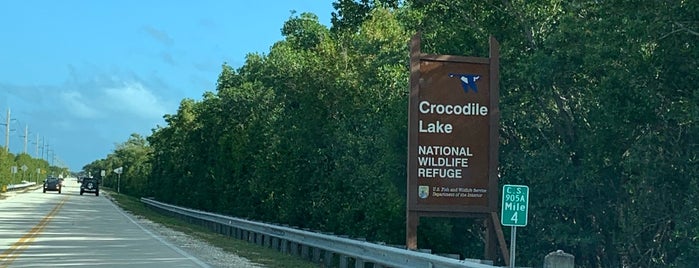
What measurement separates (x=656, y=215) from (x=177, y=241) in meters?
14.1

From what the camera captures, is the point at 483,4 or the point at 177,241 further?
the point at 177,241

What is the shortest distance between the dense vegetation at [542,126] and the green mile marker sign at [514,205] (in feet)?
14.4

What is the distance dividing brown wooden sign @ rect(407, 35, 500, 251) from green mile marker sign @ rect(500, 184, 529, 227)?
4286 mm

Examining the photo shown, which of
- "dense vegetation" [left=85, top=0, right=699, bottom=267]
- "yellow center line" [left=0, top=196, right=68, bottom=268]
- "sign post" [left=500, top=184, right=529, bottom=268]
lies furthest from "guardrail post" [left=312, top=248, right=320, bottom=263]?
"sign post" [left=500, top=184, right=529, bottom=268]

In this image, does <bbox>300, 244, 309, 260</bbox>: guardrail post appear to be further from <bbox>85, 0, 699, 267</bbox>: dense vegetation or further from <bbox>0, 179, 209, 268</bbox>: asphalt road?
<bbox>0, 179, 209, 268</bbox>: asphalt road

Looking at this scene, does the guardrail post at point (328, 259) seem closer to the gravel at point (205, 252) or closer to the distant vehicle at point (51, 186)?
the gravel at point (205, 252)

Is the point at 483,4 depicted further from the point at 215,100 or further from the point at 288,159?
the point at 215,100

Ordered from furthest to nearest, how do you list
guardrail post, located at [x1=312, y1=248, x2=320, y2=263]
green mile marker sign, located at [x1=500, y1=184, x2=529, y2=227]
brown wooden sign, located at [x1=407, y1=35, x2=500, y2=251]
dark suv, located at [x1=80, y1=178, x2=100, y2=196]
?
dark suv, located at [x1=80, y1=178, x2=100, y2=196], guardrail post, located at [x1=312, y1=248, x2=320, y2=263], brown wooden sign, located at [x1=407, y1=35, x2=500, y2=251], green mile marker sign, located at [x1=500, y1=184, x2=529, y2=227]

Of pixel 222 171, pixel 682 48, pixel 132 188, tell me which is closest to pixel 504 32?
pixel 682 48

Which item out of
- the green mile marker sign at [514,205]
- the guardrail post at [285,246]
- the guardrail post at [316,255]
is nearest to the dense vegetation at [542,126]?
the guardrail post at [316,255]

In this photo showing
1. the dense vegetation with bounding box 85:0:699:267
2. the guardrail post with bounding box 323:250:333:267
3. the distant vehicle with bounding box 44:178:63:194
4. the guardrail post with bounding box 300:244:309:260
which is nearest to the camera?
the dense vegetation with bounding box 85:0:699:267

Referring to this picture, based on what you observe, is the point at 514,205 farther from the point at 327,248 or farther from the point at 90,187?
the point at 90,187

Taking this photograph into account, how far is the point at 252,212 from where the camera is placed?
36.6m

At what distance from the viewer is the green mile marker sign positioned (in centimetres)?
1204
